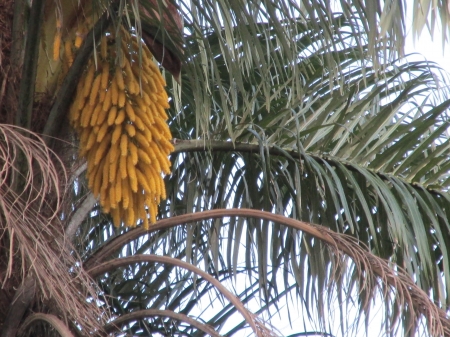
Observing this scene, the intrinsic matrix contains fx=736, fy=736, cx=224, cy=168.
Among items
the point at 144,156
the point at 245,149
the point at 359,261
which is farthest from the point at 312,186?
the point at 144,156

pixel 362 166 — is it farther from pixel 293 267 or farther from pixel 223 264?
pixel 223 264

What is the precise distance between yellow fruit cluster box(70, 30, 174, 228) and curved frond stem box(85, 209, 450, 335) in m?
0.31

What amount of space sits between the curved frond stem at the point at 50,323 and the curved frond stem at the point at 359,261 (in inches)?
7.9

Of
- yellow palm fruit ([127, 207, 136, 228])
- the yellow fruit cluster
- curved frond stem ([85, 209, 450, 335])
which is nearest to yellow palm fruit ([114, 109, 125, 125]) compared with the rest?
the yellow fruit cluster

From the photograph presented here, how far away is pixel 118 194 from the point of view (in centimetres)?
173

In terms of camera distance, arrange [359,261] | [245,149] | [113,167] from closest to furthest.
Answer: [113,167]
[359,261]
[245,149]

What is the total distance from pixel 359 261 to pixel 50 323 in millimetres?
822

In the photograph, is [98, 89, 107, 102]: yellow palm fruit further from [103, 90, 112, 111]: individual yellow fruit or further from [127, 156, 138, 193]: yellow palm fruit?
[127, 156, 138, 193]: yellow palm fruit

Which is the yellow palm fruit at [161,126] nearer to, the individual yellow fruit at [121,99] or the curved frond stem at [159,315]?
the individual yellow fruit at [121,99]

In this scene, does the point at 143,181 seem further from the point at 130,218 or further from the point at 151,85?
the point at 151,85

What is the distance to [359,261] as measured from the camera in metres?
1.96

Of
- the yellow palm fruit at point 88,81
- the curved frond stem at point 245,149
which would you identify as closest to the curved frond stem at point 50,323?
the yellow palm fruit at point 88,81

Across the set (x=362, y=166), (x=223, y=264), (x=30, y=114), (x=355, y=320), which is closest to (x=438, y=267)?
(x=362, y=166)

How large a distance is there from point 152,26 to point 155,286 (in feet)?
4.13
